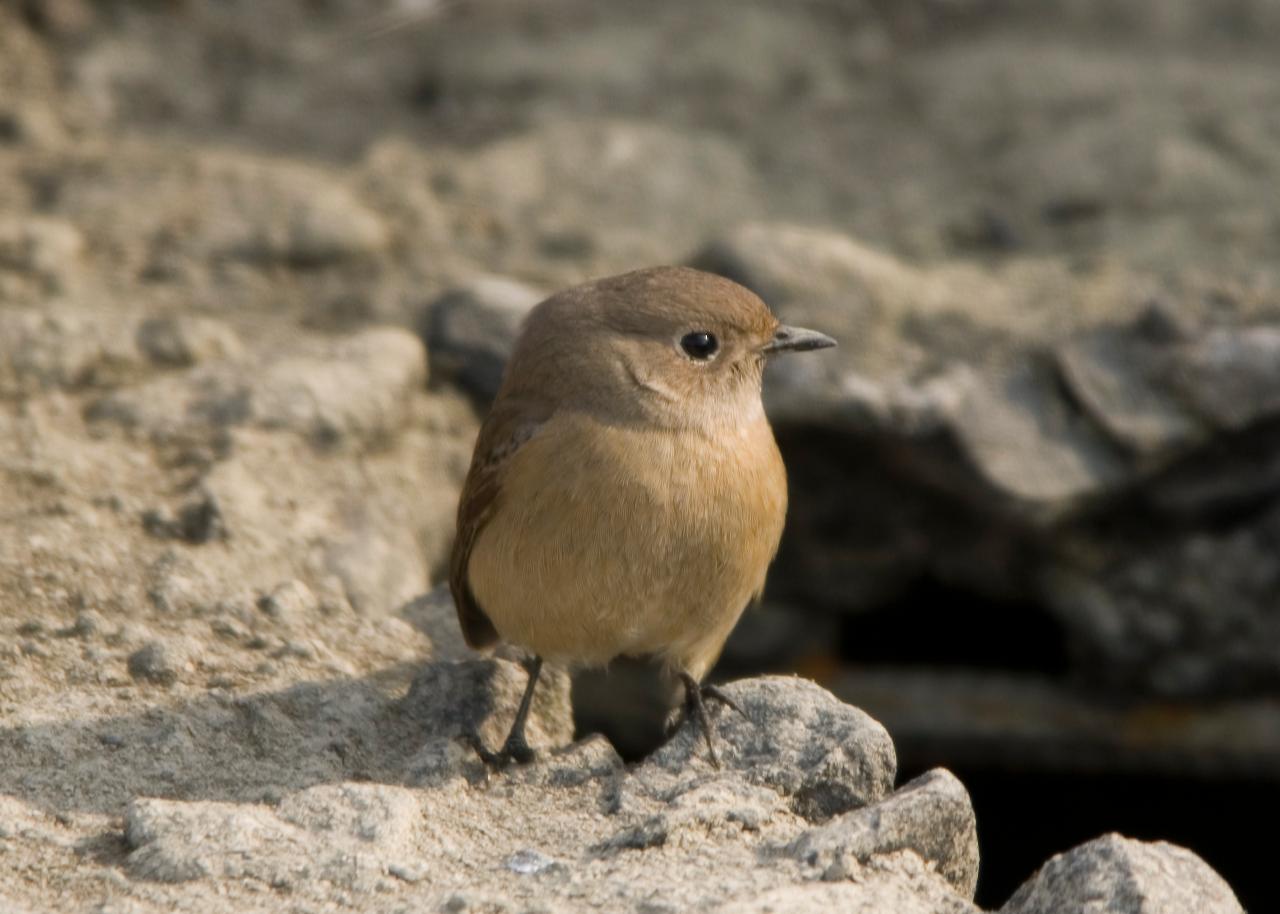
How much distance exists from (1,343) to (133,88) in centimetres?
275

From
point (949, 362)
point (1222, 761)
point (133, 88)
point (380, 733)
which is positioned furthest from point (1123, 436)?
point (133, 88)

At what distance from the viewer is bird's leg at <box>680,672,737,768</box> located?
4.56 meters

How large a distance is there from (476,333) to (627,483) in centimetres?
244

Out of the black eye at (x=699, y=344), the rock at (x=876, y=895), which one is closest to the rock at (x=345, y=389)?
the black eye at (x=699, y=344)

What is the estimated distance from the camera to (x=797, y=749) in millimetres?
4480

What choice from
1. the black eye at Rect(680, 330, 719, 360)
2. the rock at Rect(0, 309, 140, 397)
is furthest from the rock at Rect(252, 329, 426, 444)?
the black eye at Rect(680, 330, 719, 360)

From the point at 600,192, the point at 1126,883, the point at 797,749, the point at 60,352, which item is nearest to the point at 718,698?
the point at 797,749

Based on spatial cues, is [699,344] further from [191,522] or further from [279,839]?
[279,839]

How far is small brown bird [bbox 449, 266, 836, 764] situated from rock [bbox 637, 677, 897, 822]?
0.09 metres

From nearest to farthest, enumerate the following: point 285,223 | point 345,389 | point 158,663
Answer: point 158,663, point 345,389, point 285,223

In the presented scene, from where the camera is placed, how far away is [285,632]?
5.16 m

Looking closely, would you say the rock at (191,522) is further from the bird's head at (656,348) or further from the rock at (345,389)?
the bird's head at (656,348)

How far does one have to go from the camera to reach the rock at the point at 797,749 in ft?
14.4

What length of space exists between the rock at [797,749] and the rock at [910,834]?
0.21 metres
